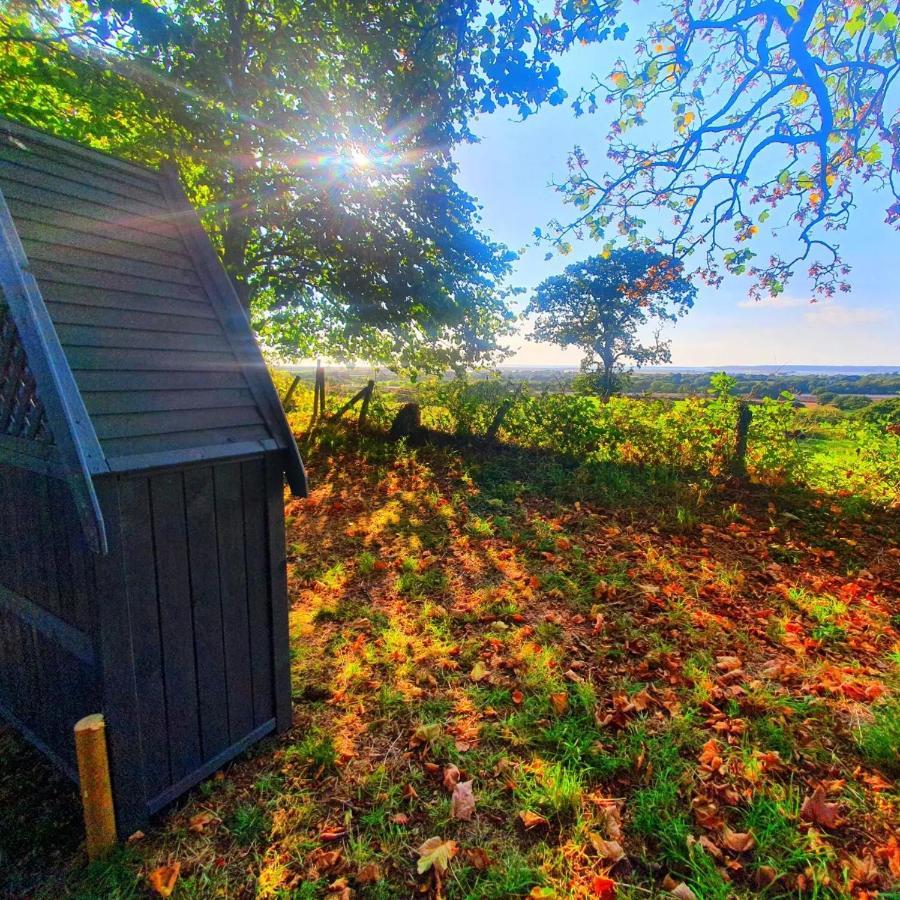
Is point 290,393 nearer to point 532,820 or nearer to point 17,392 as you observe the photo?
point 17,392

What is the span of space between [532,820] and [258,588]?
185 centimetres

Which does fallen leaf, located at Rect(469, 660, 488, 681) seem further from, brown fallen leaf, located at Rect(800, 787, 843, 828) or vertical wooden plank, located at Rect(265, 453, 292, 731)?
brown fallen leaf, located at Rect(800, 787, 843, 828)

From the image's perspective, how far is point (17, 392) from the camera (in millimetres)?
1898

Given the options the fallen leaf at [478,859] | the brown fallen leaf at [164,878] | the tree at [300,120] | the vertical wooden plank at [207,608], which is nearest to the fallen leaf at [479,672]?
the fallen leaf at [478,859]

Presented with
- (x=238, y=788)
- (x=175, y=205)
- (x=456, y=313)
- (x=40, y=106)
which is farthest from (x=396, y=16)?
(x=238, y=788)

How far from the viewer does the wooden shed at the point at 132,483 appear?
1840 millimetres

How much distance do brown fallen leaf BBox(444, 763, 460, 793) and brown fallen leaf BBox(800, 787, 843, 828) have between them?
1630 mm

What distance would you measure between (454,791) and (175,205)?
3.83 metres

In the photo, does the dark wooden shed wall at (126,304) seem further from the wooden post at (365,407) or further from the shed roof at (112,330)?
the wooden post at (365,407)

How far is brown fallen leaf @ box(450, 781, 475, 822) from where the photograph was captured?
6.99ft

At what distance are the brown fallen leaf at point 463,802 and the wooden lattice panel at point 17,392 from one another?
251 cm

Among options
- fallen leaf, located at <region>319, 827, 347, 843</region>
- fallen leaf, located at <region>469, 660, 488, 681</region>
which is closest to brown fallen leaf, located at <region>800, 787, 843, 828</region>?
fallen leaf, located at <region>469, 660, 488, 681</region>

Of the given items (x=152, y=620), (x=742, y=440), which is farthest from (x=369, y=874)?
(x=742, y=440)

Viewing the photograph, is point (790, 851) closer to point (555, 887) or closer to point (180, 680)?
point (555, 887)
